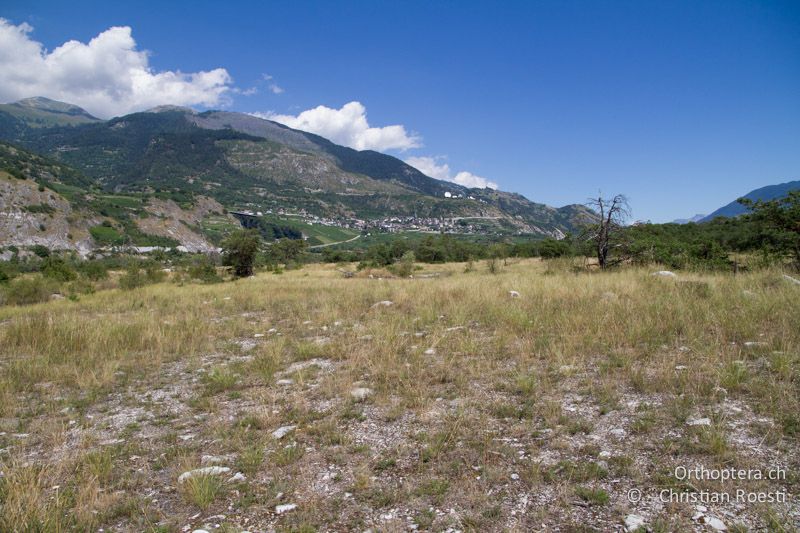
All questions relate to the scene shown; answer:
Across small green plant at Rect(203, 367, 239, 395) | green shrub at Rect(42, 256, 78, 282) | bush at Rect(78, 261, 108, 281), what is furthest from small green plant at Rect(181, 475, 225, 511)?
bush at Rect(78, 261, 108, 281)

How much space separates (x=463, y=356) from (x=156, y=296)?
47.4 ft

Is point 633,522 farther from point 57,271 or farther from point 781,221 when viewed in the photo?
point 57,271

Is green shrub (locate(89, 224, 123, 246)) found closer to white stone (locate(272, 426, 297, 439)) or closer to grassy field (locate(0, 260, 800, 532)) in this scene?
grassy field (locate(0, 260, 800, 532))

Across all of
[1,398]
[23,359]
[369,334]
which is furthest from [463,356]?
[23,359]

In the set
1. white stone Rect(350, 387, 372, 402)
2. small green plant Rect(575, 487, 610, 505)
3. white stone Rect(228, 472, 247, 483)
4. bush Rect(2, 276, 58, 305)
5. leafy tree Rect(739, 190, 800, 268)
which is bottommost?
bush Rect(2, 276, 58, 305)

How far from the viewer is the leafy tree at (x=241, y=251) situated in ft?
101

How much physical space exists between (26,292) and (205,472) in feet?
73.5

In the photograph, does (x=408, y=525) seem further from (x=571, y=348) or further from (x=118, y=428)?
(x=571, y=348)

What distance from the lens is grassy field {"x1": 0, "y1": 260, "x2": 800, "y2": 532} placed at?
290cm

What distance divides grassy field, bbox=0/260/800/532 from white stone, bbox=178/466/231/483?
0.07ft

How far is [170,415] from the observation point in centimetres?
489

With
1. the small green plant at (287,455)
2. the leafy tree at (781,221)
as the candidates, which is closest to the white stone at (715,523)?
the small green plant at (287,455)

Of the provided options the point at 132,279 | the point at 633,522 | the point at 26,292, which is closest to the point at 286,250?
the point at 132,279

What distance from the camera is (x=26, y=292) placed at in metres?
18.8
